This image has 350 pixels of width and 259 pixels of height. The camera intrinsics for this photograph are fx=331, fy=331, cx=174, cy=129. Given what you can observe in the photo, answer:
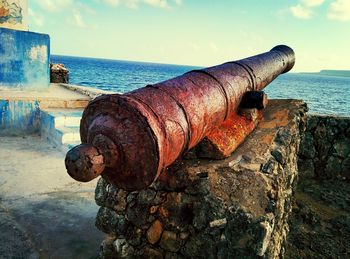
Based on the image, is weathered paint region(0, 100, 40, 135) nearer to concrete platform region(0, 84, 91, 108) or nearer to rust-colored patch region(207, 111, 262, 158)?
concrete platform region(0, 84, 91, 108)

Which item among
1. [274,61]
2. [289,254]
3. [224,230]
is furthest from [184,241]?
[274,61]

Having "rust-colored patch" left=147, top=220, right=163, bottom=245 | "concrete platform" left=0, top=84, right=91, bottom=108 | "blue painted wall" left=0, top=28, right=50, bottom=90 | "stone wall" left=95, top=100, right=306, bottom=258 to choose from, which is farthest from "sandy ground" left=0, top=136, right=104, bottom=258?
"blue painted wall" left=0, top=28, right=50, bottom=90

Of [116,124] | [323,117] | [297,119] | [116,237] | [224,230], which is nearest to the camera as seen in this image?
[116,124]

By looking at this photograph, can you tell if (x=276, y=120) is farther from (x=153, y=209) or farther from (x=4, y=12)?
(x=4, y=12)

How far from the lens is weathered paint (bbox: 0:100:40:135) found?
7.75 metres

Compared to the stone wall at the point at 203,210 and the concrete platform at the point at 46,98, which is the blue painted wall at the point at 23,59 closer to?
the concrete platform at the point at 46,98

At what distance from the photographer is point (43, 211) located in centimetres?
427

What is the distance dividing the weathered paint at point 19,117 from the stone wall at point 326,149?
21.4 ft

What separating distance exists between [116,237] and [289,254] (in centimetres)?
263

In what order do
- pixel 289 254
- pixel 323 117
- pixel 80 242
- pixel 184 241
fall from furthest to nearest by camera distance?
pixel 323 117 < pixel 289 254 < pixel 80 242 < pixel 184 241

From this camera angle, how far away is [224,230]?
2510 mm

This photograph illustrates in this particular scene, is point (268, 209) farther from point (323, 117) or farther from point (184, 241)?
point (323, 117)

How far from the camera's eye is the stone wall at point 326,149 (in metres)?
7.74

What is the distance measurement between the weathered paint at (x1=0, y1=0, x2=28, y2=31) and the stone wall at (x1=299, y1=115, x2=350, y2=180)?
7.70 meters
